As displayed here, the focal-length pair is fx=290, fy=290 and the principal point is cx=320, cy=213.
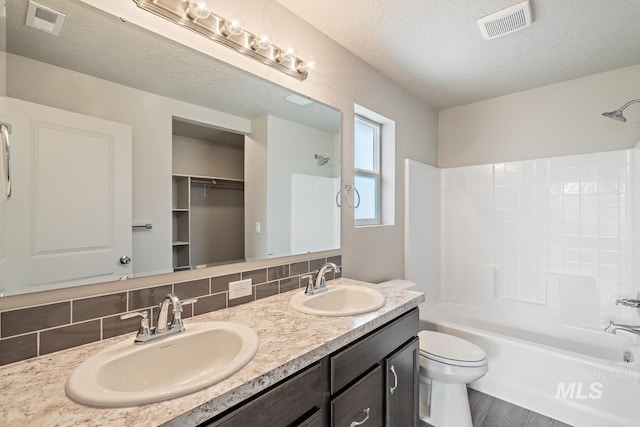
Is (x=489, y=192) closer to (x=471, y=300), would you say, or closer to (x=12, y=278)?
(x=471, y=300)

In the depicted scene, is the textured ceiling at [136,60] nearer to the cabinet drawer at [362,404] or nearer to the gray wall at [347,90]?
the gray wall at [347,90]

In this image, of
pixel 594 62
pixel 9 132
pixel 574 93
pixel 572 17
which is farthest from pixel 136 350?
→ pixel 574 93

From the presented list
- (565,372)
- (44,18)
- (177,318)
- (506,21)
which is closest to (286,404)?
(177,318)

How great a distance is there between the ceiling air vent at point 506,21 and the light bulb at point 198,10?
1506 millimetres

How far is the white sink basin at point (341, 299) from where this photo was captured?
140 centimetres

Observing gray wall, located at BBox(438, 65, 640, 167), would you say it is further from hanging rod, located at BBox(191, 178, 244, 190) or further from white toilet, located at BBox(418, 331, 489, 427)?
hanging rod, located at BBox(191, 178, 244, 190)

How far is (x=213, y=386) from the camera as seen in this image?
69 cm

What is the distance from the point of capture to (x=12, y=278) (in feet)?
2.76

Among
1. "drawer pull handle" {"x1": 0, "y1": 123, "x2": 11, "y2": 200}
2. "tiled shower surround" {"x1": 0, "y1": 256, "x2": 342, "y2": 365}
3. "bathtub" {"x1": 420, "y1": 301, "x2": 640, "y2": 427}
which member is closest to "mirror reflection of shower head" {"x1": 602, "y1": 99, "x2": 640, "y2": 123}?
"bathtub" {"x1": 420, "y1": 301, "x2": 640, "y2": 427}

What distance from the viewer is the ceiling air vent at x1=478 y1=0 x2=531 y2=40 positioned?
5.15ft

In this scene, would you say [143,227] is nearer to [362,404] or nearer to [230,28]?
[230,28]

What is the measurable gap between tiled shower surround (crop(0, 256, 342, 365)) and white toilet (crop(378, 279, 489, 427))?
1.25 metres

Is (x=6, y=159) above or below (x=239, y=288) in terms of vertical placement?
above

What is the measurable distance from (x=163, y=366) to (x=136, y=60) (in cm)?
108
